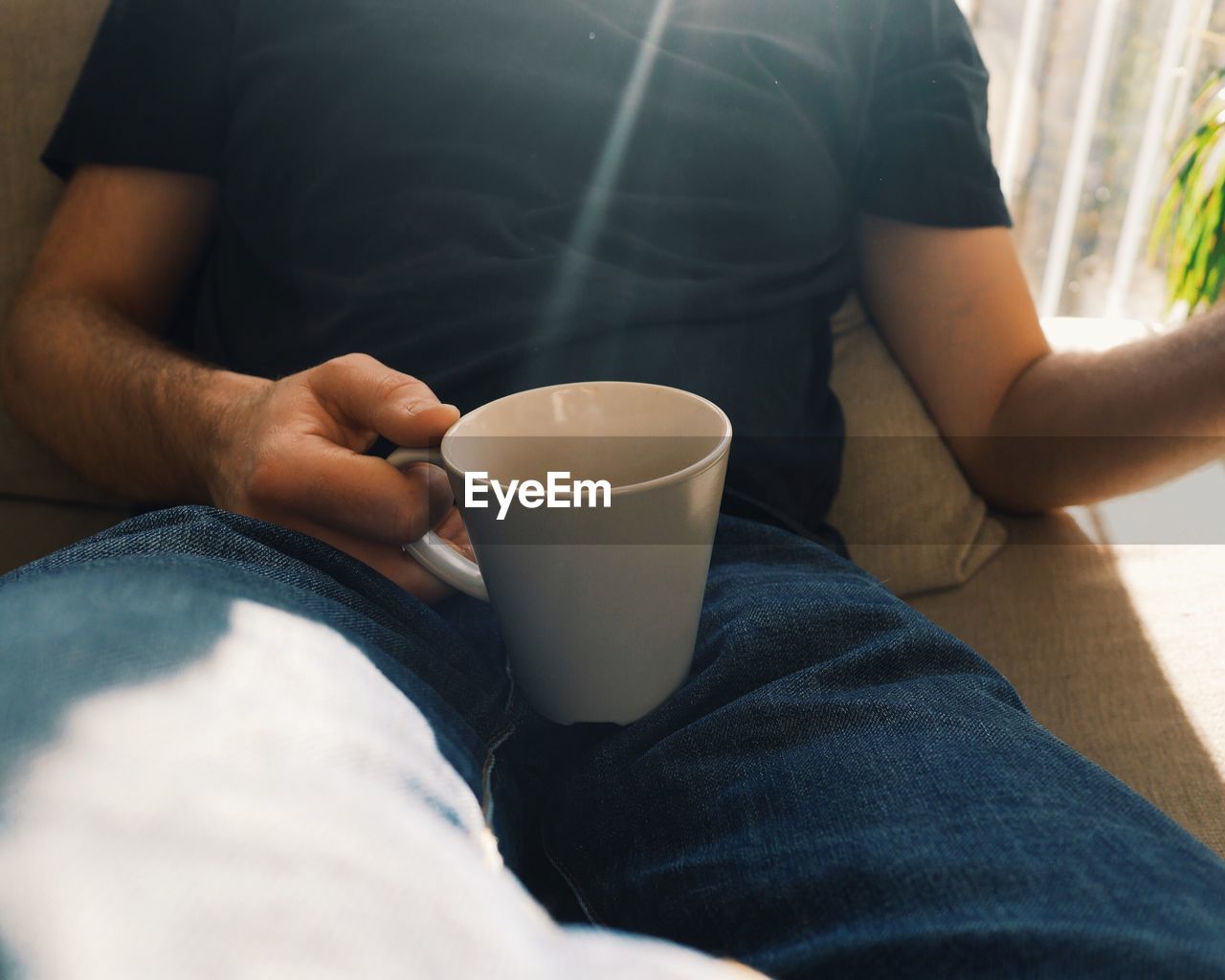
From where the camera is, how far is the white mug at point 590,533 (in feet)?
1.13

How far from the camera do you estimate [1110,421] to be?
731 millimetres

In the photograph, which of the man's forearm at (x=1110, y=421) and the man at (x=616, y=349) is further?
the man's forearm at (x=1110, y=421)

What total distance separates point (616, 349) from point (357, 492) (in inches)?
11.6

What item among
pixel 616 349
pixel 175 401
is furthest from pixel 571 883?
pixel 175 401

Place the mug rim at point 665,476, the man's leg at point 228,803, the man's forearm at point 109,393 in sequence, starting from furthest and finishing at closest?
the man's forearm at point 109,393, the mug rim at point 665,476, the man's leg at point 228,803

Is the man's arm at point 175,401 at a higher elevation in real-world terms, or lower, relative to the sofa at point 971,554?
higher

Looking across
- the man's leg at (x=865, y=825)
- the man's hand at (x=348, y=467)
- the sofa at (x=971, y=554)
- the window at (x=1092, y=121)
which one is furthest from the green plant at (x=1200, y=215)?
the man's hand at (x=348, y=467)

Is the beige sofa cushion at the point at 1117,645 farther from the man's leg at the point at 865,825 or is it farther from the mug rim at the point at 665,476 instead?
the mug rim at the point at 665,476

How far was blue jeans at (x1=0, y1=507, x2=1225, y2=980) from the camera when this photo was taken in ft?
0.76

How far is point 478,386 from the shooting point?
25.8 inches

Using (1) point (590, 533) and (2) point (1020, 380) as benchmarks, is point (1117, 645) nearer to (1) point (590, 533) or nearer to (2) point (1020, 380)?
(2) point (1020, 380)

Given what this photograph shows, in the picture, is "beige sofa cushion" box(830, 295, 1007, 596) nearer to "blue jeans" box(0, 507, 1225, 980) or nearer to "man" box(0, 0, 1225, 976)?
"man" box(0, 0, 1225, 976)

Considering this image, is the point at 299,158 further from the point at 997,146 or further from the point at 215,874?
the point at 997,146

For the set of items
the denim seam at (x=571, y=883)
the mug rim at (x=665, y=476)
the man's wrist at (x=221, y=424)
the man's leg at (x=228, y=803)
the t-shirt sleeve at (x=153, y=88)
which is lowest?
the denim seam at (x=571, y=883)
